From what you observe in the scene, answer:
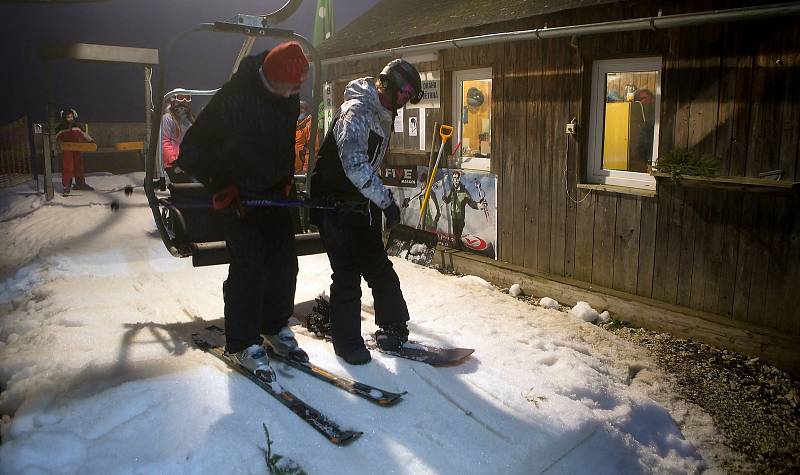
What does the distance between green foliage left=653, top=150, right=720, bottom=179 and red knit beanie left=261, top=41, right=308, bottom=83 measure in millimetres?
3099

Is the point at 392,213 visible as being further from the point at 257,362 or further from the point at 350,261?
the point at 257,362

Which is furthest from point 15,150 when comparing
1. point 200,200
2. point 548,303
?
point 548,303

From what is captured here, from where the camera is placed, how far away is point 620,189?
234 inches

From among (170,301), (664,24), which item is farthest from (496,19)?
(170,301)

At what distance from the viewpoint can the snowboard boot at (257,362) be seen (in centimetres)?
386

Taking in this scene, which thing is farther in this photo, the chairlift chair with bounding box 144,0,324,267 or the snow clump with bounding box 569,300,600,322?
the snow clump with bounding box 569,300,600,322

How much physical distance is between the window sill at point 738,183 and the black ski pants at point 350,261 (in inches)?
99.5

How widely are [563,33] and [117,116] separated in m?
15.7

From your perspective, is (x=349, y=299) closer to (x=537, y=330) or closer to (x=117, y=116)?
(x=537, y=330)

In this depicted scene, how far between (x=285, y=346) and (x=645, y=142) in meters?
3.72

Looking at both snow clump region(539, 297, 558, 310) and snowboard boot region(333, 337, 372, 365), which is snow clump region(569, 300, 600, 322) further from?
snowboard boot region(333, 337, 372, 365)

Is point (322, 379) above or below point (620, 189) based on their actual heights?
below

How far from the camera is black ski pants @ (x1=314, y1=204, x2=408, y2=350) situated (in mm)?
4203

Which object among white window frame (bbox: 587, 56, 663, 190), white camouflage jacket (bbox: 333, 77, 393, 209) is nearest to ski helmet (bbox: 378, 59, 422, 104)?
white camouflage jacket (bbox: 333, 77, 393, 209)
